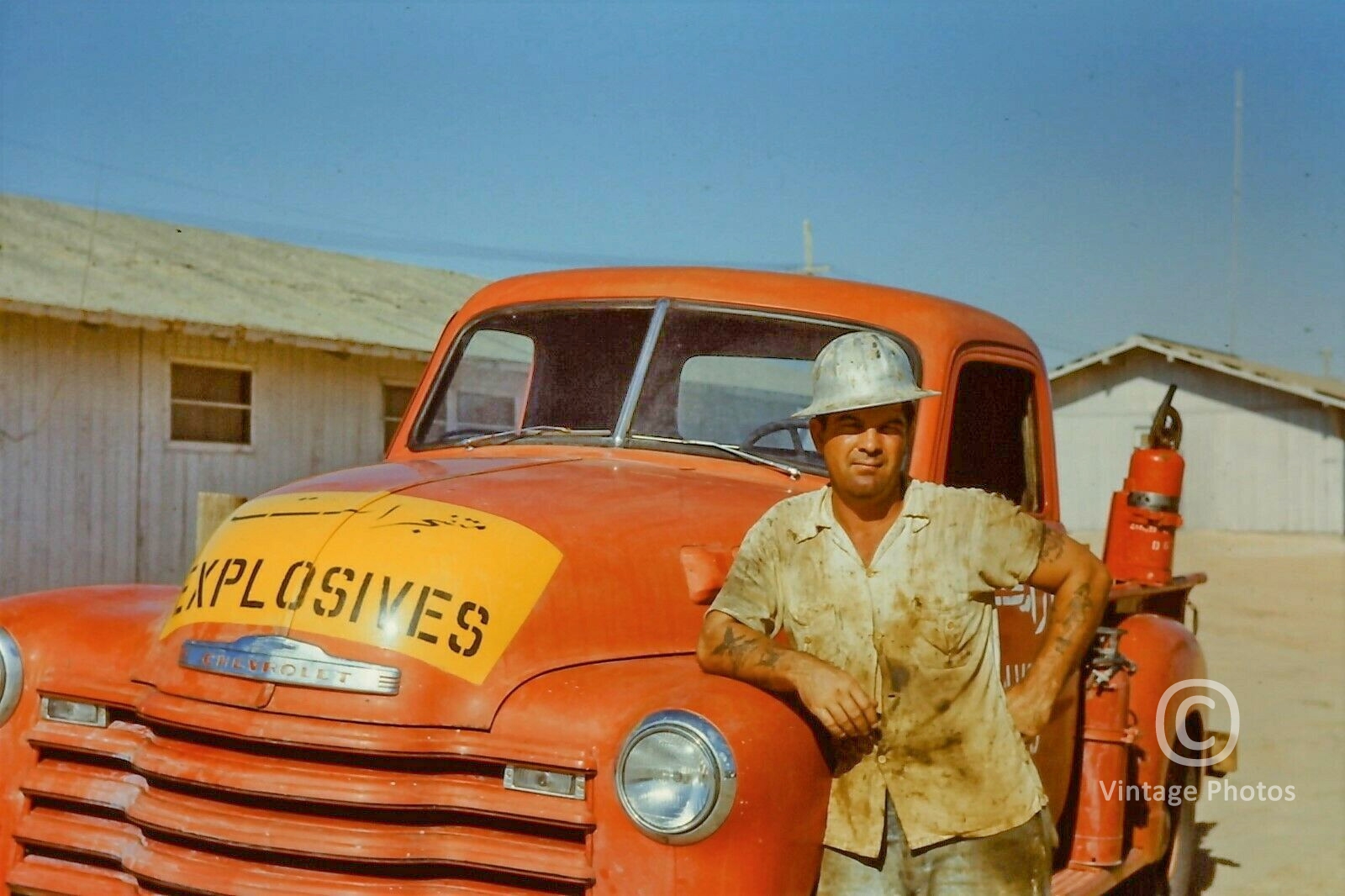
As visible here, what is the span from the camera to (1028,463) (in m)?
4.72

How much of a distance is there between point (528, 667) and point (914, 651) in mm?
818

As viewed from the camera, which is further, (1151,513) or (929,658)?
(1151,513)

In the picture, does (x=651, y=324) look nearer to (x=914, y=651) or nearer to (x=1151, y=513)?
(x=914, y=651)

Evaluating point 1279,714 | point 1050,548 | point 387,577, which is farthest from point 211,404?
point 1050,548

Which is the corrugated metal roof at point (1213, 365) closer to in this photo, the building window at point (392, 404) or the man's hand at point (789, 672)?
the building window at point (392, 404)

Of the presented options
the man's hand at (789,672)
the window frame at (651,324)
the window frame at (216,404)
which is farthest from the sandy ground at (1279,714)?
the window frame at (216,404)

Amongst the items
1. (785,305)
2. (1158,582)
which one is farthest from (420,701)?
(1158,582)

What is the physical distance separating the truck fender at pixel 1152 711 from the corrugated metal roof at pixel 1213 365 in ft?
76.6

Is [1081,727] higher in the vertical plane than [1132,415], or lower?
lower

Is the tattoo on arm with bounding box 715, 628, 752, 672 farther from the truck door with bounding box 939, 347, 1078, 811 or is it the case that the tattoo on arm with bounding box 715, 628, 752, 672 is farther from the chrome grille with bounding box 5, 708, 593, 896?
the truck door with bounding box 939, 347, 1078, 811

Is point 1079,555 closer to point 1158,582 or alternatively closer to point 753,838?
point 753,838

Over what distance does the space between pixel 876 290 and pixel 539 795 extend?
2.12m

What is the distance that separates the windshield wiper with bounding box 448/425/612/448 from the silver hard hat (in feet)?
4.48

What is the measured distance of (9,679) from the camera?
3.55 meters
